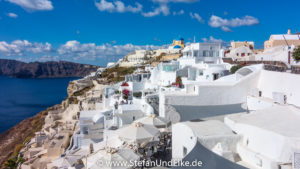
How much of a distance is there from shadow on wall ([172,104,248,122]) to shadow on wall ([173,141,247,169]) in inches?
170

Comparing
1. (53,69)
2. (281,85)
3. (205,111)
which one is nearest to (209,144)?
(205,111)

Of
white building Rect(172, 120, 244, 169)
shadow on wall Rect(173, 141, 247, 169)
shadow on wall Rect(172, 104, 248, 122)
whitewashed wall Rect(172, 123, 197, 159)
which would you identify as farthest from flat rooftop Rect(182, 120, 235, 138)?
shadow on wall Rect(172, 104, 248, 122)

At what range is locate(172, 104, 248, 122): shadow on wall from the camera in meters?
11.1

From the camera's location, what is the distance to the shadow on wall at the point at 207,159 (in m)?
6.17

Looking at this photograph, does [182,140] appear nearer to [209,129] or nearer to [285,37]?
[209,129]

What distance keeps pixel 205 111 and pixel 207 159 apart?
16.0 ft

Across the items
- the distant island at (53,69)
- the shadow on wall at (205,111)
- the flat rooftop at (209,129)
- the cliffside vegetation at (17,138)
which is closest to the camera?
the flat rooftop at (209,129)

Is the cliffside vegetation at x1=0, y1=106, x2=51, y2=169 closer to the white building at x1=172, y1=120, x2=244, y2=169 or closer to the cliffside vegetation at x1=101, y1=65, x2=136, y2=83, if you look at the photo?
the cliffside vegetation at x1=101, y1=65, x2=136, y2=83

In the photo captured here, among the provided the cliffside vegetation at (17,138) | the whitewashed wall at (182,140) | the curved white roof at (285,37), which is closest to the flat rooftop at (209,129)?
the whitewashed wall at (182,140)

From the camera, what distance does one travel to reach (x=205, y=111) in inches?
438

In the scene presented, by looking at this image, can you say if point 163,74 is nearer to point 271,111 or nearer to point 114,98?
point 114,98

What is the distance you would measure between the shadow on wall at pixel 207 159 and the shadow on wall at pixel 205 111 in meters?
4.31

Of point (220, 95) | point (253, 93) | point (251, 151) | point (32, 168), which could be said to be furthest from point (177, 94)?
point (32, 168)

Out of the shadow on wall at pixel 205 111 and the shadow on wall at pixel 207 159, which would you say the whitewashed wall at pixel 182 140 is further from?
the shadow on wall at pixel 205 111
